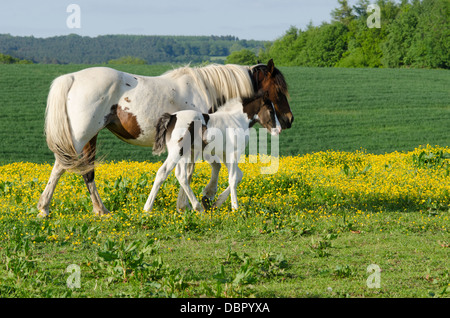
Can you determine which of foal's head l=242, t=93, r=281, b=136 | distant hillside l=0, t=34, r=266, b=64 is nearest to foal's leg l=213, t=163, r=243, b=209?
foal's head l=242, t=93, r=281, b=136

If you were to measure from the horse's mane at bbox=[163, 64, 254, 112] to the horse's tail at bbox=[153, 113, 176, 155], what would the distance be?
902 mm

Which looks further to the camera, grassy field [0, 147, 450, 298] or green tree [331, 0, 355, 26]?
green tree [331, 0, 355, 26]

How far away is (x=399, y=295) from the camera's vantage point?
17.2ft

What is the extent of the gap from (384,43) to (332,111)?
111ft

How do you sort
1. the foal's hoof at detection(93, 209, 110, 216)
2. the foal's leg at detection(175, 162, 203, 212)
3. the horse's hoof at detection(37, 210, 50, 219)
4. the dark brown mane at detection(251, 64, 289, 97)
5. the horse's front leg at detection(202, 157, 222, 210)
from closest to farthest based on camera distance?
the foal's leg at detection(175, 162, 203, 212) < the horse's hoof at detection(37, 210, 50, 219) < the foal's hoof at detection(93, 209, 110, 216) < the horse's front leg at detection(202, 157, 222, 210) < the dark brown mane at detection(251, 64, 289, 97)

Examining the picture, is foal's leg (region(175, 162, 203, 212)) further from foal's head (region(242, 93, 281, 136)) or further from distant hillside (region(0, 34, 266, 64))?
distant hillside (region(0, 34, 266, 64))

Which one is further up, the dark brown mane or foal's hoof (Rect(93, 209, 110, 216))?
the dark brown mane

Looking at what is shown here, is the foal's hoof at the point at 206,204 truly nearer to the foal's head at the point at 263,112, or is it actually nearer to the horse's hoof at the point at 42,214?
the foal's head at the point at 263,112

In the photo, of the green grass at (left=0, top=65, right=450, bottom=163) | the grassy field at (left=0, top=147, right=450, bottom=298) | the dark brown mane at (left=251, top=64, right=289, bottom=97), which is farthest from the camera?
the green grass at (left=0, top=65, right=450, bottom=163)

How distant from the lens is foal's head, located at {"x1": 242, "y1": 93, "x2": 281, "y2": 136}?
8.95 metres

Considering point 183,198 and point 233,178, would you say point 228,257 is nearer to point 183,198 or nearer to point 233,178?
point 233,178

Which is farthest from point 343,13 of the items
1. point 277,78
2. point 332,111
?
point 277,78

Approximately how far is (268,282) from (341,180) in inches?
261
